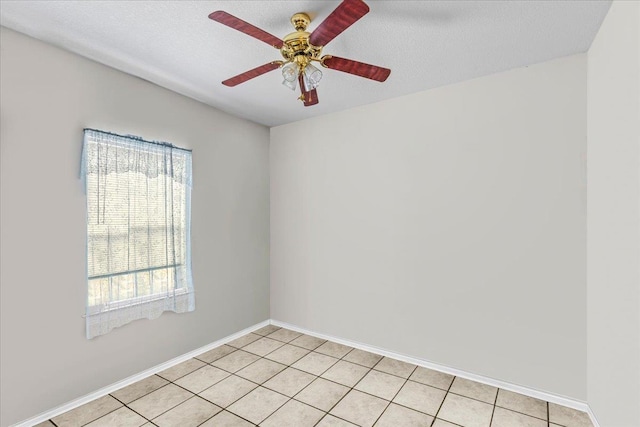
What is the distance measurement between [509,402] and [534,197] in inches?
61.6

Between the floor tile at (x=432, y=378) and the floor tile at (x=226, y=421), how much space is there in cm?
143

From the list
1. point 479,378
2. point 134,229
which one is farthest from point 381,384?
point 134,229

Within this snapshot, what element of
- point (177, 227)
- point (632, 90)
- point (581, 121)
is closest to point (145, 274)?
point (177, 227)

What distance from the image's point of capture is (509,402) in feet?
7.64

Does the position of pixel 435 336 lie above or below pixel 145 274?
below

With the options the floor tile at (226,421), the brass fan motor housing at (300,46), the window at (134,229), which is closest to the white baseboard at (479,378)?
the floor tile at (226,421)

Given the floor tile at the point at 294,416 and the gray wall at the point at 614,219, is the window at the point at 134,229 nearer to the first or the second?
the floor tile at the point at 294,416

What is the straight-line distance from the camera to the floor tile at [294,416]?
83.4 inches

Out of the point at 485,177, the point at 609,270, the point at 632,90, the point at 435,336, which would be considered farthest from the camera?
the point at 435,336

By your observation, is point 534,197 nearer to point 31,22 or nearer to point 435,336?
point 435,336

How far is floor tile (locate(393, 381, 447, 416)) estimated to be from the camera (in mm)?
2285

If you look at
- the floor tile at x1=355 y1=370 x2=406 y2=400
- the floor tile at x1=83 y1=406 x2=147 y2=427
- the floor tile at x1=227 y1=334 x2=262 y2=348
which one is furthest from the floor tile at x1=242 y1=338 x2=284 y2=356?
the floor tile at x1=83 y1=406 x2=147 y2=427

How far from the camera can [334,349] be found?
3.28 metres

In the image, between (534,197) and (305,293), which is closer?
(534,197)
